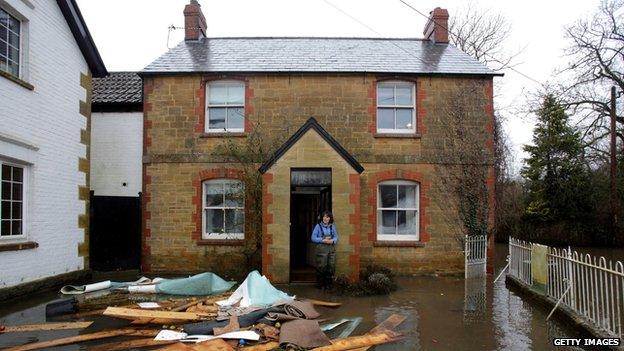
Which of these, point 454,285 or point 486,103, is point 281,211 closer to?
point 454,285

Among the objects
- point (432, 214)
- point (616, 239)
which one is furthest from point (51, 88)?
point (616, 239)

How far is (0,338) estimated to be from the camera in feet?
22.6

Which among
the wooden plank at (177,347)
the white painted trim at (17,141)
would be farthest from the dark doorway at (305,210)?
the white painted trim at (17,141)

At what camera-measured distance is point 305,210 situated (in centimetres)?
1476

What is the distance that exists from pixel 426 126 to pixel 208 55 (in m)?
7.46

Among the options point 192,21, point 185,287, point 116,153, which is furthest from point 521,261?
point 192,21

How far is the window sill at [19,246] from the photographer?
889 centimetres

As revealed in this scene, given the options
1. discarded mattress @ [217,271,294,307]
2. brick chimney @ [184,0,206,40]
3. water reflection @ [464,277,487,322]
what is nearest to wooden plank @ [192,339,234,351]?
discarded mattress @ [217,271,294,307]

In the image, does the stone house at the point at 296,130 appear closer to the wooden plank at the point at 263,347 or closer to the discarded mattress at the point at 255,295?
the discarded mattress at the point at 255,295

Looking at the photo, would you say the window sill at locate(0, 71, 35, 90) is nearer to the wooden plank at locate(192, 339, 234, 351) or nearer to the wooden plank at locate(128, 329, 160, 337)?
the wooden plank at locate(128, 329, 160, 337)

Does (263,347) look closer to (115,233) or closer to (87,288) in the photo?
(87,288)

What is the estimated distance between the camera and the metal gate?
42.1 feet

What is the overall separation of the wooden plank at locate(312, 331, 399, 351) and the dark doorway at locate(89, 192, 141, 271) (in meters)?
9.47
